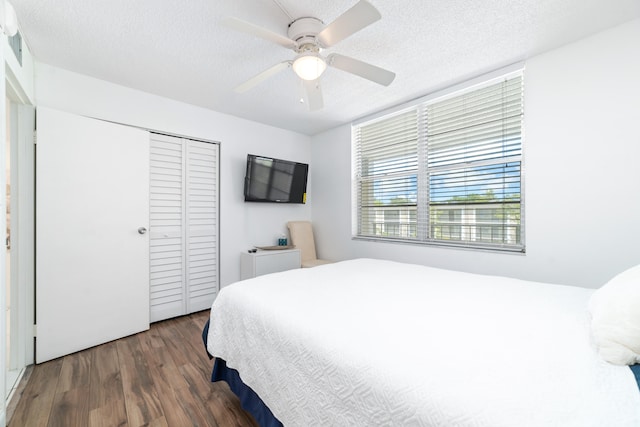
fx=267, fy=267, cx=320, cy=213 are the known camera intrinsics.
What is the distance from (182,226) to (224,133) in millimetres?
1259

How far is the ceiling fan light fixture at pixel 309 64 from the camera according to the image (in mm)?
1700

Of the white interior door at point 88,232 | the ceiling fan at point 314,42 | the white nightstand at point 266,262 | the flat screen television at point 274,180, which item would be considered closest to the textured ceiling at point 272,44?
the ceiling fan at point 314,42

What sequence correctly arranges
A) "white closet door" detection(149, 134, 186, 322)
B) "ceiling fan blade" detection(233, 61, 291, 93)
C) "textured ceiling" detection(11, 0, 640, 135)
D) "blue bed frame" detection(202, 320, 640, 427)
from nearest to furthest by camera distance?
"blue bed frame" detection(202, 320, 640, 427), "textured ceiling" detection(11, 0, 640, 135), "ceiling fan blade" detection(233, 61, 291, 93), "white closet door" detection(149, 134, 186, 322)

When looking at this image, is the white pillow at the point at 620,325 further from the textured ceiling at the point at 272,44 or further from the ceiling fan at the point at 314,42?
the textured ceiling at the point at 272,44

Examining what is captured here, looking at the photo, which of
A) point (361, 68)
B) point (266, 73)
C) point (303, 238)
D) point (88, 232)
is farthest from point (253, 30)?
point (303, 238)

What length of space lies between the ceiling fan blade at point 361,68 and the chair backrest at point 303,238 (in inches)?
97.8

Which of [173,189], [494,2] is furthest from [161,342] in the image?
[494,2]

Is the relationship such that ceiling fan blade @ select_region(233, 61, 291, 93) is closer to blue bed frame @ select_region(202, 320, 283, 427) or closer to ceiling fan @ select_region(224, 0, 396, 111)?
ceiling fan @ select_region(224, 0, 396, 111)

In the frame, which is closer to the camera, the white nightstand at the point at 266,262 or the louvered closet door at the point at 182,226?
the louvered closet door at the point at 182,226

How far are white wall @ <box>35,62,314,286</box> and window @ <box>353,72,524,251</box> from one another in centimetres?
122

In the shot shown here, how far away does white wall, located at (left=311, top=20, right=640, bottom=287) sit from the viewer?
1819 mm

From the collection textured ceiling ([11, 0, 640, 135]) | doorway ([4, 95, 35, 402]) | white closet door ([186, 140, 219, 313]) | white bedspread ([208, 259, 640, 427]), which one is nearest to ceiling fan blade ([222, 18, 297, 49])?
textured ceiling ([11, 0, 640, 135])

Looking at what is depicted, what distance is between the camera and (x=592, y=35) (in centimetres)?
192

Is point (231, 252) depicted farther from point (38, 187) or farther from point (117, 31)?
point (117, 31)
